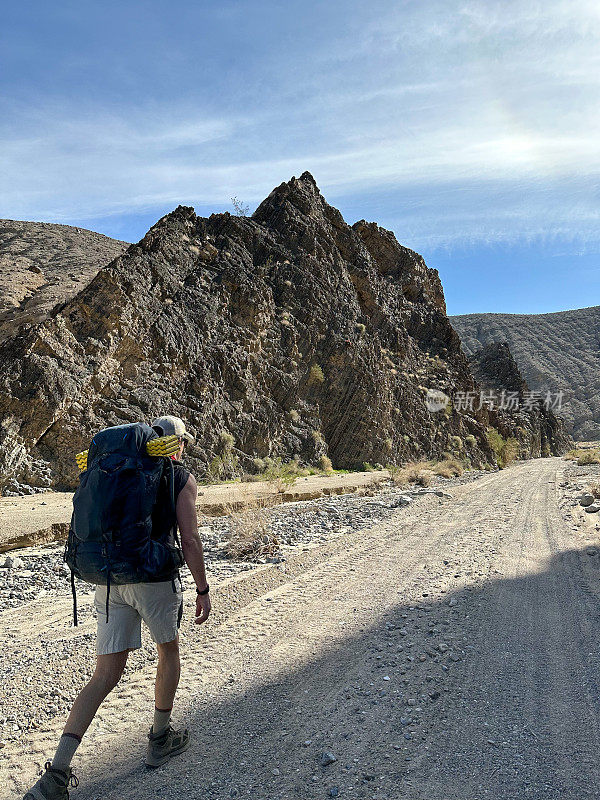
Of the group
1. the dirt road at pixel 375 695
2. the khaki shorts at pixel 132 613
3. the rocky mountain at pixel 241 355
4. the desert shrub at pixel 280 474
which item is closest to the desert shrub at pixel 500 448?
the rocky mountain at pixel 241 355

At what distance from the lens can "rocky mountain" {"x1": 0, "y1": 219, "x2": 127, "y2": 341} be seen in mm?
27616

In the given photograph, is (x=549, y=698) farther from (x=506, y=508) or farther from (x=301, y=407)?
(x=301, y=407)

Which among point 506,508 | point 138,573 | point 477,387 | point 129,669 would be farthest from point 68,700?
point 477,387

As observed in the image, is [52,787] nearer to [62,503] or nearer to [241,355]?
[62,503]

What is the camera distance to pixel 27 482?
48.5ft

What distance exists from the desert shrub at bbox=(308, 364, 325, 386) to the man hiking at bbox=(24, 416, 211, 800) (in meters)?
22.6

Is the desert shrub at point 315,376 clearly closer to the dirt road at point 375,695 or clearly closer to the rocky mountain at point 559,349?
the dirt road at point 375,695

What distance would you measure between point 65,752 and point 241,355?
2000 cm

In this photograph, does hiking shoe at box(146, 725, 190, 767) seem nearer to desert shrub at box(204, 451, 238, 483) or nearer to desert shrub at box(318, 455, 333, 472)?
desert shrub at box(204, 451, 238, 483)

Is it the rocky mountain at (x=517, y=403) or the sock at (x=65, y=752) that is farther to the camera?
the rocky mountain at (x=517, y=403)

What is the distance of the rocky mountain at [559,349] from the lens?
94750 mm

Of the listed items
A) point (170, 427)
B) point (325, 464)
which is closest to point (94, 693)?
point (170, 427)

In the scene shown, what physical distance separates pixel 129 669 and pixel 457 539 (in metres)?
6.24

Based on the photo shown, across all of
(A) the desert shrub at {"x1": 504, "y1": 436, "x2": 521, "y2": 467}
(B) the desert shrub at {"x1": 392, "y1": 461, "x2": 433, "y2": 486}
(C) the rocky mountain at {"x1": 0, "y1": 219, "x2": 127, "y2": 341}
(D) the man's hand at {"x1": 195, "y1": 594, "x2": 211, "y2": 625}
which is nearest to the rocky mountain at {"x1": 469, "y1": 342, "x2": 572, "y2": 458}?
(A) the desert shrub at {"x1": 504, "y1": 436, "x2": 521, "y2": 467}
